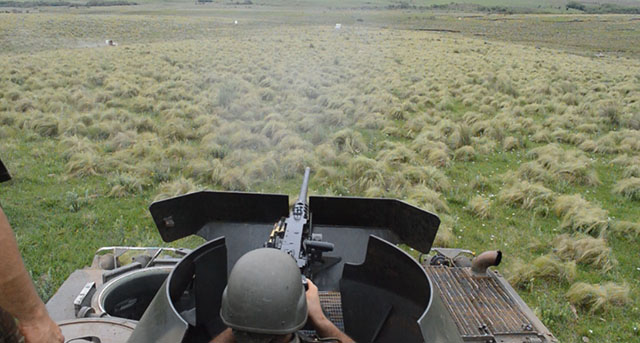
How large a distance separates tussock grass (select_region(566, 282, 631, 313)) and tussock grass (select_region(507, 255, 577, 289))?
41 cm

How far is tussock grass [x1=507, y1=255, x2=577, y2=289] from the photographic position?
20.8ft

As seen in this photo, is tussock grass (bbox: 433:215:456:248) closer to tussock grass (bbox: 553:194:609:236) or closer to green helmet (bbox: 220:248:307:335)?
tussock grass (bbox: 553:194:609:236)

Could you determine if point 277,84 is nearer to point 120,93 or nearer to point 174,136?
point 120,93

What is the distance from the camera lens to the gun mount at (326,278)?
9.18ft

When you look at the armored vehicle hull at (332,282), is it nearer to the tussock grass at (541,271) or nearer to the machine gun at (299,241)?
the machine gun at (299,241)

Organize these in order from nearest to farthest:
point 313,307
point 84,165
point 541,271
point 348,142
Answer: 1. point 313,307
2. point 541,271
3. point 84,165
4. point 348,142

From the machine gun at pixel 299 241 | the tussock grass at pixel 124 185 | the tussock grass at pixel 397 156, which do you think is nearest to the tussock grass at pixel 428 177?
the tussock grass at pixel 397 156

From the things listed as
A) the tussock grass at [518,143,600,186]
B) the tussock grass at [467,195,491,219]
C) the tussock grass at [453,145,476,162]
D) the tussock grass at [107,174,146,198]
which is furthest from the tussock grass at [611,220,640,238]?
the tussock grass at [107,174,146,198]

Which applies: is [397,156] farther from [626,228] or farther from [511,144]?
[626,228]

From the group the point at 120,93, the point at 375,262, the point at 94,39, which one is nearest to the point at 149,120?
the point at 120,93

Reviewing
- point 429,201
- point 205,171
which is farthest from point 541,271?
point 205,171

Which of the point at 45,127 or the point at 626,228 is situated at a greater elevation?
the point at 45,127

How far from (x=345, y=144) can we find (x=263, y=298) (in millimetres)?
9783

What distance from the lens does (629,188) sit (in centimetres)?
940
